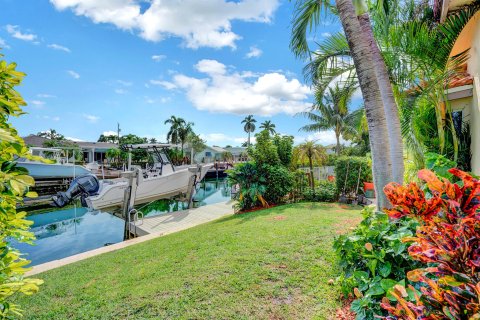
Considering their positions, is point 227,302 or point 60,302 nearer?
point 227,302

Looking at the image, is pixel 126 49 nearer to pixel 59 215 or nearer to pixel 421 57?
pixel 421 57

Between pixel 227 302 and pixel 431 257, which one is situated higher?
pixel 431 257

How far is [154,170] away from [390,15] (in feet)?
53.9

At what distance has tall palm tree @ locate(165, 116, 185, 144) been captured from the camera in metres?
44.6

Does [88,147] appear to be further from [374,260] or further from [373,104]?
[374,260]

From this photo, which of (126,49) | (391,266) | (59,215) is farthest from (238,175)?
A: (59,215)

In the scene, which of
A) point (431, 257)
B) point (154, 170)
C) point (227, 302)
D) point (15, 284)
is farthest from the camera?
point (154, 170)

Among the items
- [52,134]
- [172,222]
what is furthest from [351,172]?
[52,134]

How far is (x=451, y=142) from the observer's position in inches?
184

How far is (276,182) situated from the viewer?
11180mm

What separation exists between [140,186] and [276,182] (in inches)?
342

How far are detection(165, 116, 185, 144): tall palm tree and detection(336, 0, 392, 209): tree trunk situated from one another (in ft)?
144

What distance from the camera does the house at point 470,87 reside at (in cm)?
376

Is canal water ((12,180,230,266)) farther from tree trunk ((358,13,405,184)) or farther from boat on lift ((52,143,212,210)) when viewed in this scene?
tree trunk ((358,13,405,184))
